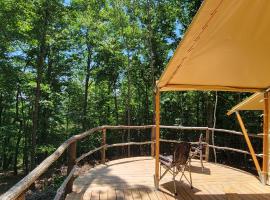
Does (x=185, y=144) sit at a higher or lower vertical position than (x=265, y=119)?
lower

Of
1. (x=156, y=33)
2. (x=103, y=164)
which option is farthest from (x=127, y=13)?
(x=103, y=164)

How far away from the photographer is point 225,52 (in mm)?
3531

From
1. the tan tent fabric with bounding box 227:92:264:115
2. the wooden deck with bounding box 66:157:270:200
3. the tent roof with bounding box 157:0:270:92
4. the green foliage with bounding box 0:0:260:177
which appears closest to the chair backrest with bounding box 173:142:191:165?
the wooden deck with bounding box 66:157:270:200

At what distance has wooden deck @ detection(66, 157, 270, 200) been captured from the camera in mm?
4578

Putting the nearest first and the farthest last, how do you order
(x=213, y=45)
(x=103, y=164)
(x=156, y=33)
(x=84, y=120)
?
(x=213, y=45) < (x=103, y=164) < (x=156, y=33) < (x=84, y=120)

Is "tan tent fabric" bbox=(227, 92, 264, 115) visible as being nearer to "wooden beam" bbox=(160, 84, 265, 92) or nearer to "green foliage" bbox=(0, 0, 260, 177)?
"wooden beam" bbox=(160, 84, 265, 92)

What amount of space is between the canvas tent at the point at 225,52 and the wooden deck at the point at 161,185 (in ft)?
2.14

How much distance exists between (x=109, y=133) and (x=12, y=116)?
6.26 meters

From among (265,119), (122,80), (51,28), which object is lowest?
(265,119)

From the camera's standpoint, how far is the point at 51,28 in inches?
589

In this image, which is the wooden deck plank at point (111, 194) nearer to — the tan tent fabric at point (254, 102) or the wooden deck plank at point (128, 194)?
the wooden deck plank at point (128, 194)

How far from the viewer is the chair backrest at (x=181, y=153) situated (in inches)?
186

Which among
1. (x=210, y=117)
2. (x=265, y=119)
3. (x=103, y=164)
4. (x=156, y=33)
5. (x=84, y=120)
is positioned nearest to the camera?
(x=265, y=119)

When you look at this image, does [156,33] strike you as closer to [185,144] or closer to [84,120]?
[84,120]
